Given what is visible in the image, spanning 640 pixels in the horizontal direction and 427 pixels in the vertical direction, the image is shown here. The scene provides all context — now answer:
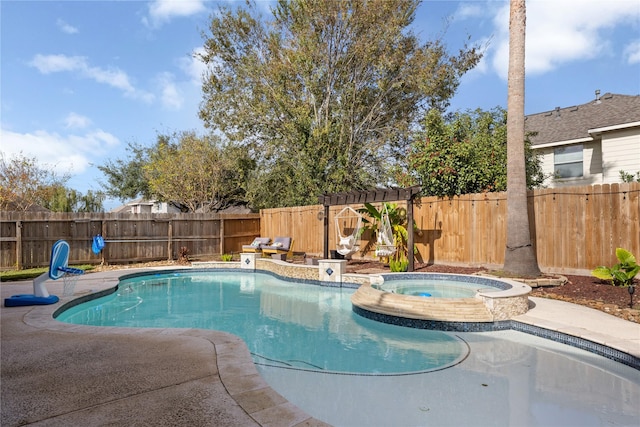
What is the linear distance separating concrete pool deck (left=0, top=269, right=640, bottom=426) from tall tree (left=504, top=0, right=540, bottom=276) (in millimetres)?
3161

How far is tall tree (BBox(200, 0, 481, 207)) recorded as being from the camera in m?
14.6

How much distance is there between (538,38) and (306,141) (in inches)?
329

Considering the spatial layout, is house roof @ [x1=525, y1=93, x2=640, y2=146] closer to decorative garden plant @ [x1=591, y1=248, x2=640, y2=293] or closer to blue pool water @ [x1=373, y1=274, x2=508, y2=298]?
decorative garden plant @ [x1=591, y1=248, x2=640, y2=293]

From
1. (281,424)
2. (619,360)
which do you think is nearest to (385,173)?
(619,360)

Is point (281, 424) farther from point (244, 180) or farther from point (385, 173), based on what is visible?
point (244, 180)

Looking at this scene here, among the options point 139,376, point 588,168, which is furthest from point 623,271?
point 588,168

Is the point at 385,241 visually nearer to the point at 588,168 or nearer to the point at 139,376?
the point at 139,376

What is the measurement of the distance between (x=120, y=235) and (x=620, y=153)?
17.3 metres

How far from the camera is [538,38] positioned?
32.7 feet

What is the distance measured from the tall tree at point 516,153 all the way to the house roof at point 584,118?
22.0 ft

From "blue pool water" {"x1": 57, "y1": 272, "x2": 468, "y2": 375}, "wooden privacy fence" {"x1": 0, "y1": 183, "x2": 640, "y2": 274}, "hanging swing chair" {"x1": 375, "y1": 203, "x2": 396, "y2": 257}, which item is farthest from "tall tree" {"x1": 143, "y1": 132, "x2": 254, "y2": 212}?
"hanging swing chair" {"x1": 375, "y1": 203, "x2": 396, "y2": 257}

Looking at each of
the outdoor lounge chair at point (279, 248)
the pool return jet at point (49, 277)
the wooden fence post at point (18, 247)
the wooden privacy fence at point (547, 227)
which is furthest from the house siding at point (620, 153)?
the wooden fence post at point (18, 247)

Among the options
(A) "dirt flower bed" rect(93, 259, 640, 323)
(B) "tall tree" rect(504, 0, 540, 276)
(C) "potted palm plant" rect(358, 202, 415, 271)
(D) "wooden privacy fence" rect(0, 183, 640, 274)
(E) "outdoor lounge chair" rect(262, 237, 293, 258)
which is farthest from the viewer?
(E) "outdoor lounge chair" rect(262, 237, 293, 258)

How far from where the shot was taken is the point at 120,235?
13.5m
